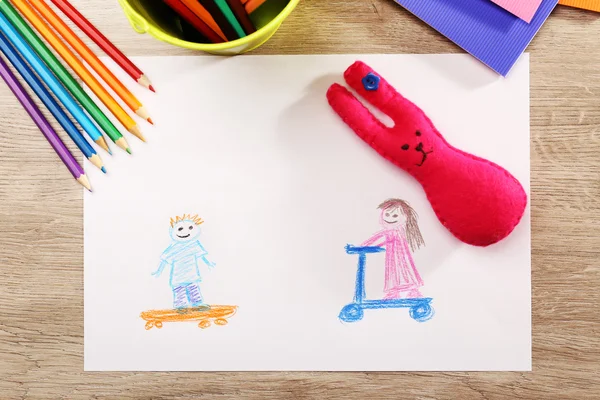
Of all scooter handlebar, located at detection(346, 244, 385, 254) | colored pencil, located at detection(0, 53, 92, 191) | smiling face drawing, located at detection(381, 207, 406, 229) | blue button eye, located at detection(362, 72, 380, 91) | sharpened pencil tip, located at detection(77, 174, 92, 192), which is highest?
blue button eye, located at detection(362, 72, 380, 91)

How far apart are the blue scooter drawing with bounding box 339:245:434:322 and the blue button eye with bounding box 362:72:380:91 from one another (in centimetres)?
15

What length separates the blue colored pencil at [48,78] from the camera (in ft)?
1.70

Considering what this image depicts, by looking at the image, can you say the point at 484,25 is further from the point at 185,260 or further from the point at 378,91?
the point at 185,260

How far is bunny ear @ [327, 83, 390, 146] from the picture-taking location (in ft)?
1.72

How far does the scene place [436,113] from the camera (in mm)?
532

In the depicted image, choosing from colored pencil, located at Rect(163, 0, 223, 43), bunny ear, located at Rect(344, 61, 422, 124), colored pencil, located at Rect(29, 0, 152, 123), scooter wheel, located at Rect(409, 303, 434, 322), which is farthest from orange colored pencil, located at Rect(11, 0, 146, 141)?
scooter wheel, located at Rect(409, 303, 434, 322)

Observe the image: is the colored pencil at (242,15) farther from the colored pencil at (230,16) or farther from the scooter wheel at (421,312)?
the scooter wheel at (421,312)

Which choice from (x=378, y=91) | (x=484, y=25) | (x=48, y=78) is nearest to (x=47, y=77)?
(x=48, y=78)

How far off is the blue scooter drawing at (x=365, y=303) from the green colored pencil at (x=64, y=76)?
0.82 ft

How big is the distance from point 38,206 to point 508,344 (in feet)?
1.57

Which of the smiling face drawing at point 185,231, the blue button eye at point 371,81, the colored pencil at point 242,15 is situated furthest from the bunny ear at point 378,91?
the smiling face drawing at point 185,231

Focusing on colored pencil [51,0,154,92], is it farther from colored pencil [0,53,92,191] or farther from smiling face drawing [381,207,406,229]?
smiling face drawing [381,207,406,229]

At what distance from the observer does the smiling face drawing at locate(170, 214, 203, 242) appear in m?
0.54

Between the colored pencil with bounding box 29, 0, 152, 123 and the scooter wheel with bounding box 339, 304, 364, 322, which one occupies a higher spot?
the colored pencil with bounding box 29, 0, 152, 123
